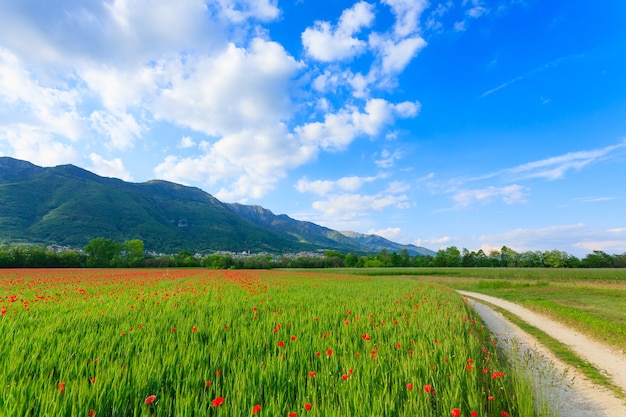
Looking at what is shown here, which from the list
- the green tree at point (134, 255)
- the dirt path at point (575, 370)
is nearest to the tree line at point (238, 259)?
the green tree at point (134, 255)

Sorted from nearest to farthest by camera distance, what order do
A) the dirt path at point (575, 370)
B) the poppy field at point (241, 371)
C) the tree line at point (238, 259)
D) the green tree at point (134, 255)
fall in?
the poppy field at point (241, 371) < the dirt path at point (575, 370) < the tree line at point (238, 259) < the green tree at point (134, 255)

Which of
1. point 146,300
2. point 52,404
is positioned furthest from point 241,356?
point 146,300

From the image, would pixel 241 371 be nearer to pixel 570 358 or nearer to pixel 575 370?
pixel 575 370

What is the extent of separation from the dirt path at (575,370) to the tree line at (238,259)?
7557 centimetres

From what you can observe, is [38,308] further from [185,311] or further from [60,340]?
[60,340]

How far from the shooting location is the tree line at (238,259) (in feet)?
234

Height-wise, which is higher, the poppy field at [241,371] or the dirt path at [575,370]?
the poppy field at [241,371]

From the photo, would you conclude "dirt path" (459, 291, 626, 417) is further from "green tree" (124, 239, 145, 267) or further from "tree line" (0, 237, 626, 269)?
"green tree" (124, 239, 145, 267)

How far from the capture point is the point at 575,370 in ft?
27.1

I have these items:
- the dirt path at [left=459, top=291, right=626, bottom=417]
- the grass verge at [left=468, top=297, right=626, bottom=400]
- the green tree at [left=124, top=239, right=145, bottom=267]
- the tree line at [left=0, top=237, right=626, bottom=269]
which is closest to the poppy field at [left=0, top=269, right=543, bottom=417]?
the dirt path at [left=459, top=291, right=626, bottom=417]

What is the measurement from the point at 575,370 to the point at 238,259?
85.4 meters

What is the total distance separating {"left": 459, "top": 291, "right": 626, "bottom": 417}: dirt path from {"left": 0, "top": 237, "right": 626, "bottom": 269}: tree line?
75.6 m

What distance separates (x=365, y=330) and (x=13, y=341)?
725cm

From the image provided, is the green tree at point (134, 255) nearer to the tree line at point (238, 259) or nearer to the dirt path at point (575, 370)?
the tree line at point (238, 259)
